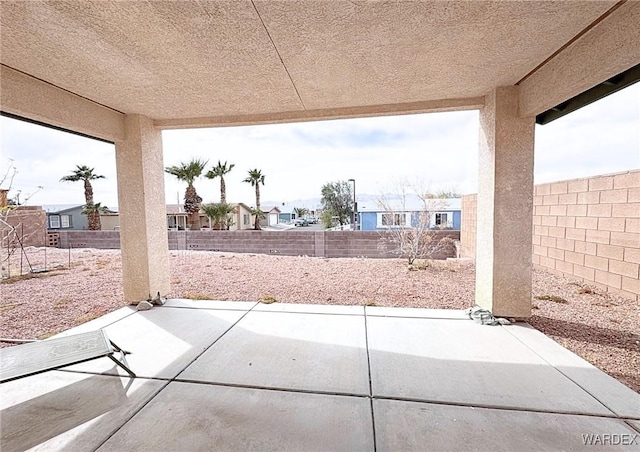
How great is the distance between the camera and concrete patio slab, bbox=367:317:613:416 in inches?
83.6

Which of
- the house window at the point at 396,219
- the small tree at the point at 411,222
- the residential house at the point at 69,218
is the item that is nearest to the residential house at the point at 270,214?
the residential house at the point at 69,218

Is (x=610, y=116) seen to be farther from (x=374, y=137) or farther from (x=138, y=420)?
(x=374, y=137)

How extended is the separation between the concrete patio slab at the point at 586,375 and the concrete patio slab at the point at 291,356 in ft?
5.52

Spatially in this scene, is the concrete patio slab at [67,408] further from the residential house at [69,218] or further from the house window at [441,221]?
the residential house at [69,218]

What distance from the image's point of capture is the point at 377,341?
3088 millimetres

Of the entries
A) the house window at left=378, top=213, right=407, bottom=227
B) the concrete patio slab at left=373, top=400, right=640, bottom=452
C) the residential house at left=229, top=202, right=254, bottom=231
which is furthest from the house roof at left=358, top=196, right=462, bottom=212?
the residential house at left=229, top=202, right=254, bottom=231

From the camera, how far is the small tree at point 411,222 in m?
7.48

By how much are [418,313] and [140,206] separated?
4.14 m

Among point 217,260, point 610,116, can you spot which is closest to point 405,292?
point 610,116

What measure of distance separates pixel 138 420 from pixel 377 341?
2156 millimetres

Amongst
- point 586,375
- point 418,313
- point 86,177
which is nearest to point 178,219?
point 86,177

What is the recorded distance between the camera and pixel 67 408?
2082 mm

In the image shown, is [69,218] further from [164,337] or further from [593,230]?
[593,230]

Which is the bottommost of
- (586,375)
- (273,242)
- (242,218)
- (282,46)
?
(586,375)
